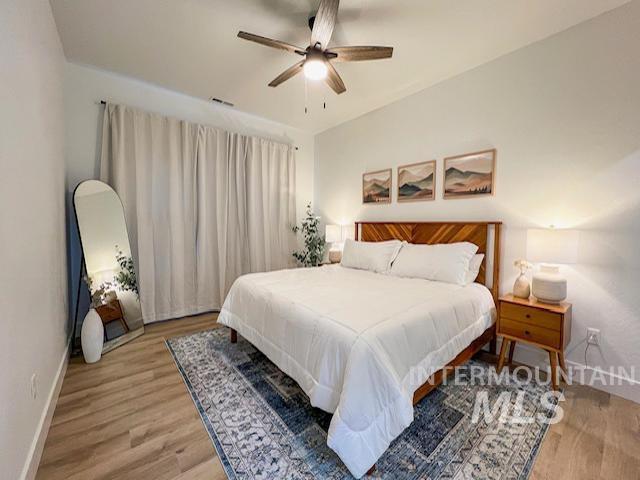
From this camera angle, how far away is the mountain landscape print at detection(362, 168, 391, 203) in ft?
11.8

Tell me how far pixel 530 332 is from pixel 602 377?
625 mm

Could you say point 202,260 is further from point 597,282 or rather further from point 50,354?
point 597,282

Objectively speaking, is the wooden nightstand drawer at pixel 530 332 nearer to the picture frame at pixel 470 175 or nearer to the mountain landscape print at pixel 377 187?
the picture frame at pixel 470 175

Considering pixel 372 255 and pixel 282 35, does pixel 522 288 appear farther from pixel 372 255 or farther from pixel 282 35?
pixel 282 35

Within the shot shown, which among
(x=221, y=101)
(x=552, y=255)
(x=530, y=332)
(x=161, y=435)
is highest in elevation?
(x=221, y=101)

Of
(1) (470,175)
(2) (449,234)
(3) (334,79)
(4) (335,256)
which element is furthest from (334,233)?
(3) (334,79)

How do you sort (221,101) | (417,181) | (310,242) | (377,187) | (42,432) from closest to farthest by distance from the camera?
(42,432) < (417,181) < (221,101) < (377,187) < (310,242)

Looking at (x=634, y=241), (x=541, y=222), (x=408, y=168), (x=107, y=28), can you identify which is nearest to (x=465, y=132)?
(x=408, y=168)

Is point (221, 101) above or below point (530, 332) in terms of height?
above

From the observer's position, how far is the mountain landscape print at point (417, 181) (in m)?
3.12

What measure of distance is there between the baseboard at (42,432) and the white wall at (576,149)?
3434 mm

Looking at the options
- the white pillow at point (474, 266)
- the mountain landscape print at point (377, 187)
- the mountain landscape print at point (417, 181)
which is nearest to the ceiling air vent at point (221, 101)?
the mountain landscape print at point (377, 187)

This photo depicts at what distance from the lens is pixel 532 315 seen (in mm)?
2039

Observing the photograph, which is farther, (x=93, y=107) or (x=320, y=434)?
(x=93, y=107)
